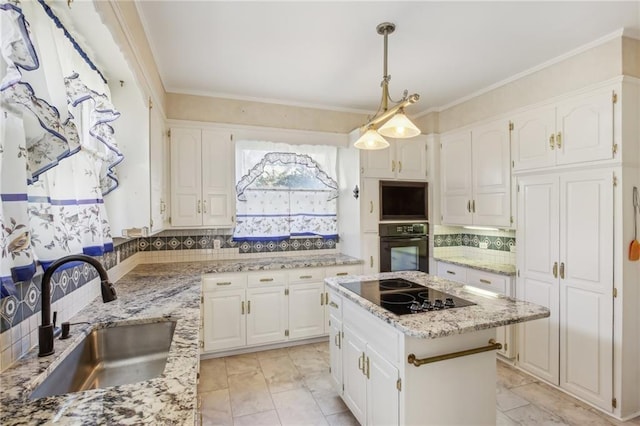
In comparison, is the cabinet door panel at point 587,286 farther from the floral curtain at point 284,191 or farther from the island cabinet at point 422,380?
the floral curtain at point 284,191

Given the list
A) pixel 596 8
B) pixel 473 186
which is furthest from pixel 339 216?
pixel 596 8

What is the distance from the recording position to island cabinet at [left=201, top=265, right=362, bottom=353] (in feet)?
10.1

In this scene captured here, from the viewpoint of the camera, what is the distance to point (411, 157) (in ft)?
12.4

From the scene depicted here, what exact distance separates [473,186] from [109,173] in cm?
324

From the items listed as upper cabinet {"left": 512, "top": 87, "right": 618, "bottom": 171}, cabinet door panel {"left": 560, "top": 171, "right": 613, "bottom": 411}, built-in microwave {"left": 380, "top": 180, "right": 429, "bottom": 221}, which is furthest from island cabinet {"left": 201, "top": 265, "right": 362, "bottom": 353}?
upper cabinet {"left": 512, "top": 87, "right": 618, "bottom": 171}

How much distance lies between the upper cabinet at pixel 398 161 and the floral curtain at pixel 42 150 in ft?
8.51

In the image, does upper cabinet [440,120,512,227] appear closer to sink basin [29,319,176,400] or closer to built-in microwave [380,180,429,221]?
built-in microwave [380,180,429,221]

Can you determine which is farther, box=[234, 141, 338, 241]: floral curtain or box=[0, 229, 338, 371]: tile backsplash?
box=[234, 141, 338, 241]: floral curtain

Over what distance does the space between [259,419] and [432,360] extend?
140cm

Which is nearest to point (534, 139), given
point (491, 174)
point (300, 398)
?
point (491, 174)

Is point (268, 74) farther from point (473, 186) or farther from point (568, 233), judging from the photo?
point (568, 233)

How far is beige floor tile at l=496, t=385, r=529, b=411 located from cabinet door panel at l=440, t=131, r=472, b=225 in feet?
5.26

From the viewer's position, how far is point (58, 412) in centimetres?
87

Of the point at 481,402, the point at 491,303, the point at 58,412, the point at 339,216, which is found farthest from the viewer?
the point at 339,216
